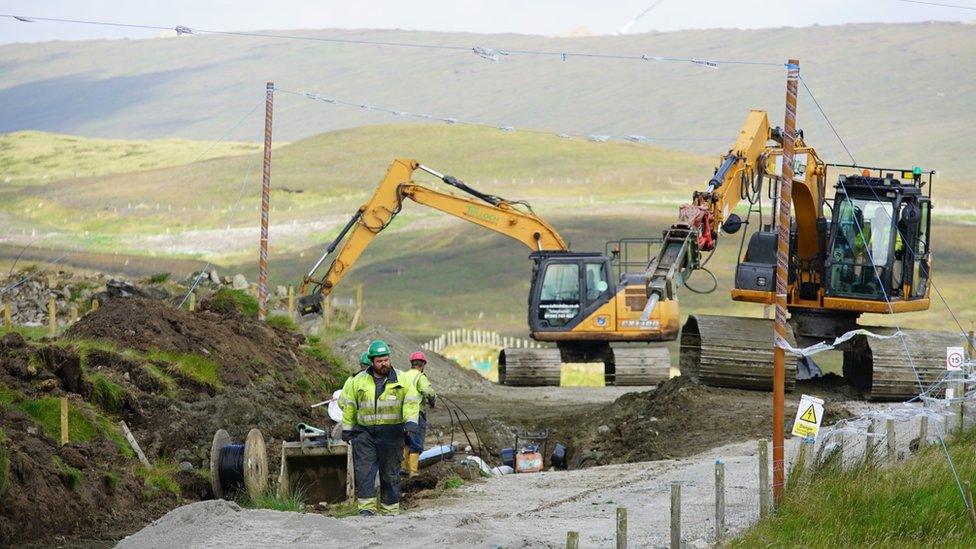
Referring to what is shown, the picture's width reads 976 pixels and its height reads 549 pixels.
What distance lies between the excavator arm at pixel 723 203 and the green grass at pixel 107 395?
662 centimetres

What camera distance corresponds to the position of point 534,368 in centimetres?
3438

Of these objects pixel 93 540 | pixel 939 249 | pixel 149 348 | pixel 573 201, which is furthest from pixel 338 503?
pixel 573 201

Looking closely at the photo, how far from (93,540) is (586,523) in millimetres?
4716

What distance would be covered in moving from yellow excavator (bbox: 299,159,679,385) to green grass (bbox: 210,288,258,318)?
251 cm

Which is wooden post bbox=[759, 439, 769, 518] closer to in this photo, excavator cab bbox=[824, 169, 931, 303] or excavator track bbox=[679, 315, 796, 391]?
excavator track bbox=[679, 315, 796, 391]

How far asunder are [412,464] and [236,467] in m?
2.78

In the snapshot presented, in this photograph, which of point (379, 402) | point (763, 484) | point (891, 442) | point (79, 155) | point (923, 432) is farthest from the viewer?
point (79, 155)

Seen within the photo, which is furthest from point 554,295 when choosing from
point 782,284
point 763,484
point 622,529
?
point 622,529

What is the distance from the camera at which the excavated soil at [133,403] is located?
51.8 feet

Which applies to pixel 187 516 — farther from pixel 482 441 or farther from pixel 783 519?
pixel 482 441

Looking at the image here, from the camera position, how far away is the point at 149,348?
23281mm

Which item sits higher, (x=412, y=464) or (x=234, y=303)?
(x=234, y=303)

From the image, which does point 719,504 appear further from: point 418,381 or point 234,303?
point 234,303

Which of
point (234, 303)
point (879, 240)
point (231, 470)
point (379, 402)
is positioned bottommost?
point (231, 470)
